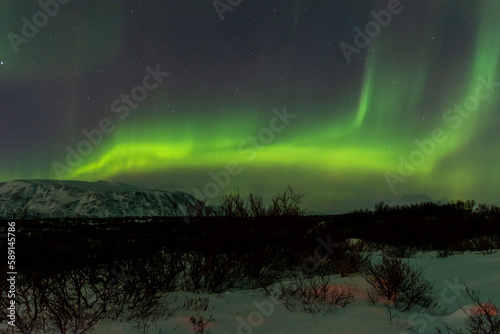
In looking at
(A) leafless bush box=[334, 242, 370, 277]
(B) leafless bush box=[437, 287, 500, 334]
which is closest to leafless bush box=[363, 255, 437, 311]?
(B) leafless bush box=[437, 287, 500, 334]

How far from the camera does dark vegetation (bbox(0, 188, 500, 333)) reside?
8000 millimetres

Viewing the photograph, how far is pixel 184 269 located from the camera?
35.3 feet

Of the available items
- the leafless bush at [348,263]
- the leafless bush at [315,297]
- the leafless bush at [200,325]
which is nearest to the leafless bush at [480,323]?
the leafless bush at [315,297]

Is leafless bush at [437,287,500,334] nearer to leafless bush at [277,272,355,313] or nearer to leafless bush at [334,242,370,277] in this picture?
leafless bush at [277,272,355,313]

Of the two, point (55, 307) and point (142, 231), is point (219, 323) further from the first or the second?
point (142, 231)

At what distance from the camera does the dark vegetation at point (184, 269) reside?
800 cm

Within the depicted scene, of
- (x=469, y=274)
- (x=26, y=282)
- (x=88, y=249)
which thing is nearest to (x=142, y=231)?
(x=88, y=249)

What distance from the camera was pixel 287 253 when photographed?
13.3m

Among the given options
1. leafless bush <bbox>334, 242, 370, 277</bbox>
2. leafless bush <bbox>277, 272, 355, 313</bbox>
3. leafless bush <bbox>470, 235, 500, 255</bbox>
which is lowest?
leafless bush <bbox>470, 235, 500, 255</bbox>

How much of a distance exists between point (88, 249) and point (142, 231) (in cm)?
187

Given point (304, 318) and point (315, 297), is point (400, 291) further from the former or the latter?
point (304, 318)

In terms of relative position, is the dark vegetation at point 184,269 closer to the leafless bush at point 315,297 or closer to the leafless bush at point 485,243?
the leafless bush at point 315,297

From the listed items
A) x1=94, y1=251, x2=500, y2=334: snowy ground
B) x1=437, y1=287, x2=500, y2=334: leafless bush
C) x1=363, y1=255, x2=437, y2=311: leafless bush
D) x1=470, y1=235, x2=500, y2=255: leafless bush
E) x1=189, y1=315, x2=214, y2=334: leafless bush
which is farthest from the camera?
x1=470, y1=235, x2=500, y2=255: leafless bush

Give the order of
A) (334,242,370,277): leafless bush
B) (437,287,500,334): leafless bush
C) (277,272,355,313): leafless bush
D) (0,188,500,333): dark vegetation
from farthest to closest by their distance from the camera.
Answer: (334,242,370,277): leafless bush → (277,272,355,313): leafless bush → (0,188,500,333): dark vegetation → (437,287,500,334): leafless bush
